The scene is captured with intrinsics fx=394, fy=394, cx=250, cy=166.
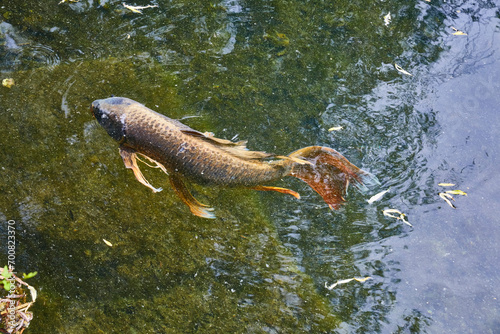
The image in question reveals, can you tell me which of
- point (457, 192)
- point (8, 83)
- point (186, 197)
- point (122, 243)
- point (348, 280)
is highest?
point (457, 192)

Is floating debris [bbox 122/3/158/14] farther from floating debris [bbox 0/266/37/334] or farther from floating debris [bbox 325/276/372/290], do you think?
floating debris [bbox 325/276/372/290]

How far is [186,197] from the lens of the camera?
3441mm

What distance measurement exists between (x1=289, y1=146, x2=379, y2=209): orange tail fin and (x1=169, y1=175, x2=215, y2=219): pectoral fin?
86 centimetres

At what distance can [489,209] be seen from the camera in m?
3.75

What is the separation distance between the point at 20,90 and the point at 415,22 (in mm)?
4435

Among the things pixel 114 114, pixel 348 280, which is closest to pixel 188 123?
pixel 114 114

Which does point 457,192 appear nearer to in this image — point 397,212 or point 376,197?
point 397,212

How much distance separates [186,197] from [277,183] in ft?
3.05

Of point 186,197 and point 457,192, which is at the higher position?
point 457,192

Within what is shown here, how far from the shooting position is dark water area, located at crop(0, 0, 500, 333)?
12.0 feet

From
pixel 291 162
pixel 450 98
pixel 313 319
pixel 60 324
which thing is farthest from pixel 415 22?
pixel 60 324

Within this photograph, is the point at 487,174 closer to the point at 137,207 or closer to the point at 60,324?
the point at 137,207

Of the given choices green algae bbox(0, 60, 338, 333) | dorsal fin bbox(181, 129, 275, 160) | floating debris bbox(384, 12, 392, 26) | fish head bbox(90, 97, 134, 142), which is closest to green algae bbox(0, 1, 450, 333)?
green algae bbox(0, 60, 338, 333)

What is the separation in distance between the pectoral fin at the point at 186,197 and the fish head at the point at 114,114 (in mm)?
590
